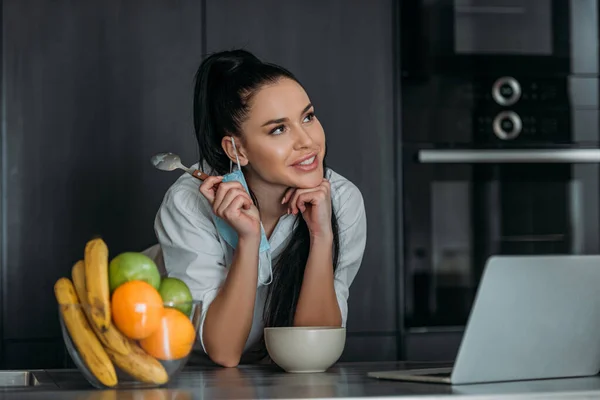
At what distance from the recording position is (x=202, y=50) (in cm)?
275

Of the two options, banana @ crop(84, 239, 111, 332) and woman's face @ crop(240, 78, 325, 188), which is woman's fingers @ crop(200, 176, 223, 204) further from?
banana @ crop(84, 239, 111, 332)

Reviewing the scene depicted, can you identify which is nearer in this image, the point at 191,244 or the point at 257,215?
the point at 257,215

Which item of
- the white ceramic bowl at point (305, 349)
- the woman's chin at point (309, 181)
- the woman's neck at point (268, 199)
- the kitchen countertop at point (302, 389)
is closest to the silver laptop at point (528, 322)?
the kitchen countertop at point (302, 389)

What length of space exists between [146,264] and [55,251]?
5.16 feet

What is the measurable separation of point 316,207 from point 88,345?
2.62ft

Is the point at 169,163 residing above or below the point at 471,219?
above

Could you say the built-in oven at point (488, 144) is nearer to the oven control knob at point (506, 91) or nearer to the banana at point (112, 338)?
the oven control knob at point (506, 91)

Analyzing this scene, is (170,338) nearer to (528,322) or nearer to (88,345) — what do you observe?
(88,345)

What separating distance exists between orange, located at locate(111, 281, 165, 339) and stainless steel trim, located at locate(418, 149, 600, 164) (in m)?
1.74

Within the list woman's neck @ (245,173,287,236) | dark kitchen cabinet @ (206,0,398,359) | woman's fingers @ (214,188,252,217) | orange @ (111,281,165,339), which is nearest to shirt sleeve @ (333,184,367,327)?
woman's neck @ (245,173,287,236)

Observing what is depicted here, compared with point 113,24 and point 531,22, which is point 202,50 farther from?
point 531,22

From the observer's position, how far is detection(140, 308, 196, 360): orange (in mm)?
1149

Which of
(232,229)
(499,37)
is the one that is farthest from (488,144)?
(232,229)

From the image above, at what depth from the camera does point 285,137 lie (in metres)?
1.89
